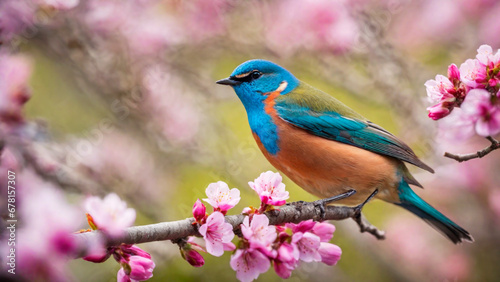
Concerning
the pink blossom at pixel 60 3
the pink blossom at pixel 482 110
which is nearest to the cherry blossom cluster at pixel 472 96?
the pink blossom at pixel 482 110

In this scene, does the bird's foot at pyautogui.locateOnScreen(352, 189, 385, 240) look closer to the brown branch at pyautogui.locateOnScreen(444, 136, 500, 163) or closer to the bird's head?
the brown branch at pyautogui.locateOnScreen(444, 136, 500, 163)

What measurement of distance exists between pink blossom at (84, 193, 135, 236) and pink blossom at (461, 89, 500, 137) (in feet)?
4.38

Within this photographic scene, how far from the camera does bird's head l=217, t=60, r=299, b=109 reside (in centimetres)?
293

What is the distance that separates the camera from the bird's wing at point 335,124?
9.25ft

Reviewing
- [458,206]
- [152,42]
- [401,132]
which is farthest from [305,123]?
[458,206]

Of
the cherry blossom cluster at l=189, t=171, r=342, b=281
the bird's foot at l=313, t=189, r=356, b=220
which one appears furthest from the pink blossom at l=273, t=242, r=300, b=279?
the bird's foot at l=313, t=189, r=356, b=220

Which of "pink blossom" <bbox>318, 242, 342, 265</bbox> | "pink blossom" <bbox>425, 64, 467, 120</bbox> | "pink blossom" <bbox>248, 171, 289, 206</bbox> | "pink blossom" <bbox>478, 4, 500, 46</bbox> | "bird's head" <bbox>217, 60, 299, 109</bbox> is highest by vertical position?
"pink blossom" <bbox>478, 4, 500, 46</bbox>

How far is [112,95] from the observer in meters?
3.84

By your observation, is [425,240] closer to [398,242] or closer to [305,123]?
[398,242]

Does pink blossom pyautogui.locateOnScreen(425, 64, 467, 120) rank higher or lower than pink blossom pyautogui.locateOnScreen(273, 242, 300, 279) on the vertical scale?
higher

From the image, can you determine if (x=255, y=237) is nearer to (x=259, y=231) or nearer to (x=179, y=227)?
(x=259, y=231)

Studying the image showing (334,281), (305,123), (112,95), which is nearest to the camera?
(305,123)

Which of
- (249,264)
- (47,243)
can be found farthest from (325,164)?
(47,243)

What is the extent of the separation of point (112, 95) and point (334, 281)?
2189 mm
